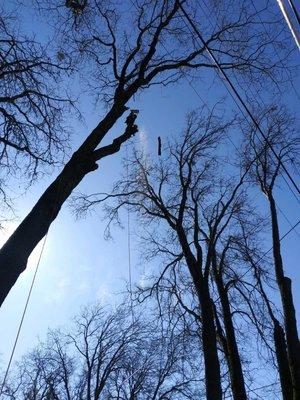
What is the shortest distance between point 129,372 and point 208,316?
1839cm

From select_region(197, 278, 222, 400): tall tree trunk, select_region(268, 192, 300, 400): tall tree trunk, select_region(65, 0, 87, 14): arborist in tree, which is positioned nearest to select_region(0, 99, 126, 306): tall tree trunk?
select_region(65, 0, 87, 14): arborist in tree

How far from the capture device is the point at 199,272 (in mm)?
11602

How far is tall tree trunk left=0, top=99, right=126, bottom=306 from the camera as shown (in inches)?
194

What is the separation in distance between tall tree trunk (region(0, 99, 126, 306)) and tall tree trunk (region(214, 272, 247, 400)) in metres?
7.72

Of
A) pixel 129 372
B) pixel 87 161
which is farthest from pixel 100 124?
pixel 129 372

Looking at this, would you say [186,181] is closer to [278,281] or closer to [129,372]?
[278,281]

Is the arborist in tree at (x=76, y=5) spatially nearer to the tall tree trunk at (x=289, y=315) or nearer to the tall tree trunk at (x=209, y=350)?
the tall tree trunk at (x=209, y=350)

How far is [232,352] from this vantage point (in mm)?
12250

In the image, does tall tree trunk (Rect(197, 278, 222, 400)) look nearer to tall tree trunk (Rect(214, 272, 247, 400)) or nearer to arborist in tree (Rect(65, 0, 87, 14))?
tall tree trunk (Rect(214, 272, 247, 400))

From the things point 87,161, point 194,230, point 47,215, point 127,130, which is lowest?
point 47,215

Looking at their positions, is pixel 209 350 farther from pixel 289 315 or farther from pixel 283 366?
pixel 289 315

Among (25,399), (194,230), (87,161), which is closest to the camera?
(87,161)

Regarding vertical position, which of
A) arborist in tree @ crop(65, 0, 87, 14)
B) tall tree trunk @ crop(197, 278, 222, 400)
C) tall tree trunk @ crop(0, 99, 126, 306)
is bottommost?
tall tree trunk @ crop(0, 99, 126, 306)

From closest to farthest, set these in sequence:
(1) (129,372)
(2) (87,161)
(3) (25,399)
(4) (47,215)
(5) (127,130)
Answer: (4) (47,215) → (2) (87,161) → (5) (127,130) → (1) (129,372) → (3) (25,399)
